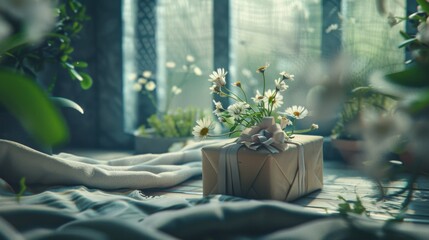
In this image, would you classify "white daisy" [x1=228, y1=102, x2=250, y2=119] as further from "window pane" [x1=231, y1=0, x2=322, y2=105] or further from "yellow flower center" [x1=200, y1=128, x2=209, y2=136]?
"window pane" [x1=231, y1=0, x2=322, y2=105]

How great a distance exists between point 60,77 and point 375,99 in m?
2.09

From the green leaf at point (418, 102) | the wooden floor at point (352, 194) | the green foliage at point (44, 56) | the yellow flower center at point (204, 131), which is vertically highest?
the green foliage at point (44, 56)

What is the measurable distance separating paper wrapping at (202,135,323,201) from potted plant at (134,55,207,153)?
1106mm

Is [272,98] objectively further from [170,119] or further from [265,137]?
[170,119]

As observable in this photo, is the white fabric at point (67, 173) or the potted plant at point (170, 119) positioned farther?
the potted plant at point (170, 119)

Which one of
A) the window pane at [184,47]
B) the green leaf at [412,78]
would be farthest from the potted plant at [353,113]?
the green leaf at [412,78]

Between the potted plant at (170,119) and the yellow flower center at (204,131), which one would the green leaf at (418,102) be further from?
the potted plant at (170,119)

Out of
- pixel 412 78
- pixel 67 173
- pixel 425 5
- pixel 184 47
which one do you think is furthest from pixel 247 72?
pixel 412 78

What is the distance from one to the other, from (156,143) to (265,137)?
143 centimetres

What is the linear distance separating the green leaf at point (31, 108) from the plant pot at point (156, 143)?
241 centimetres

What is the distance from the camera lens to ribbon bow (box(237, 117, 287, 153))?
63.9 inches

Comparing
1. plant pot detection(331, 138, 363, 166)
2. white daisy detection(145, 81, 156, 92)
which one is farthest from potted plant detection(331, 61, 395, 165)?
white daisy detection(145, 81, 156, 92)

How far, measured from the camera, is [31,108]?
1.40ft

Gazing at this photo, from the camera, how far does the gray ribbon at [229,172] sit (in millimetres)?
1635
